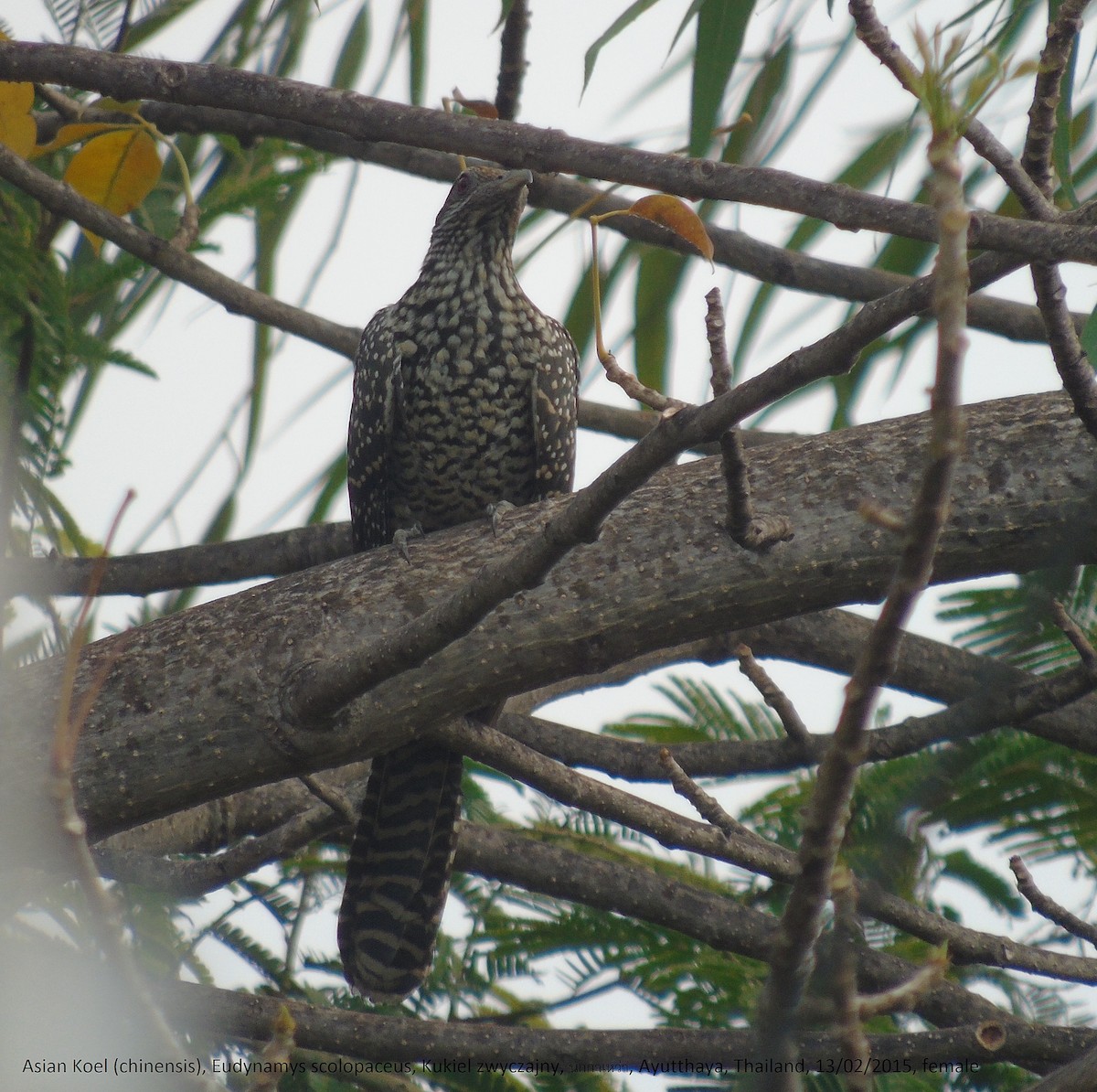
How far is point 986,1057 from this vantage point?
93.7 inches

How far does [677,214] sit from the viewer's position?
71.7 inches

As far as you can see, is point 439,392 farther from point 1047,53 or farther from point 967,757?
point 967,757

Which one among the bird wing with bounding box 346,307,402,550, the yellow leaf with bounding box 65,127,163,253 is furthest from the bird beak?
the yellow leaf with bounding box 65,127,163,253

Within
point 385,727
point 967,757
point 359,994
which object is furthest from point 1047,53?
point 359,994

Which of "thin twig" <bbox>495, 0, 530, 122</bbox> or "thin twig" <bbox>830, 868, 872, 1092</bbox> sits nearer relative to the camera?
"thin twig" <bbox>830, 868, 872, 1092</bbox>

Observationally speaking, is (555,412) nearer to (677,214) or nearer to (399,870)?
(399,870)

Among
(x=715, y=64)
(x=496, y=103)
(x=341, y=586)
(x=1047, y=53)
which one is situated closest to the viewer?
(x=1047, y=53)

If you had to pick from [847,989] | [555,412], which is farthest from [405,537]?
[847,989]

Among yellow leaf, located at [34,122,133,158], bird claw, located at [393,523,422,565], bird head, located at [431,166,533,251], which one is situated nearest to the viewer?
bird claw, located at [393,523,422,565]

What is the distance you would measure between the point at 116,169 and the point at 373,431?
97cm

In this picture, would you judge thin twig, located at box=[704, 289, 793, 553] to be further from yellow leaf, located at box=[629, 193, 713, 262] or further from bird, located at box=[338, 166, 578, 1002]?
bird, located at box=[338, 166, 578, 1002]

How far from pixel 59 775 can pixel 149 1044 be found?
36cm

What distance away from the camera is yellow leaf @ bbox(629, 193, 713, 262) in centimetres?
181

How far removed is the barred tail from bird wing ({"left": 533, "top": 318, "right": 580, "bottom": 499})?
34.0 inches
